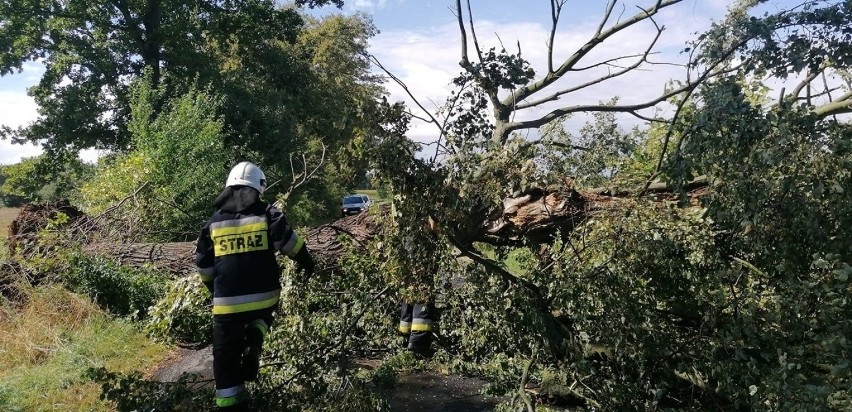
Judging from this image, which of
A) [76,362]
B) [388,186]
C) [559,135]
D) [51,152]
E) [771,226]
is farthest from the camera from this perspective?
[51,152]

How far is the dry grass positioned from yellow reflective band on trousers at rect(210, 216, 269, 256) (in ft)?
5.46

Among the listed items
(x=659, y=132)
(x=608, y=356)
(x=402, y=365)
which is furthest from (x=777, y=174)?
(x=402, y=365)

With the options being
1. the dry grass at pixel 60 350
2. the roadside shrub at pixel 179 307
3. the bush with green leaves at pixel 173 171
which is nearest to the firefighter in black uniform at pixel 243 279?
the roadside shrub at pixel 179 307

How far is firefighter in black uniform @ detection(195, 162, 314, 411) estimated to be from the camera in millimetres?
3568

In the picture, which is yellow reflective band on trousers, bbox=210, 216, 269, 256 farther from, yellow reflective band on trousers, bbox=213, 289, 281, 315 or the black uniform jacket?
yellow reflective band on trousers, bbox=213, 289, 281, 315

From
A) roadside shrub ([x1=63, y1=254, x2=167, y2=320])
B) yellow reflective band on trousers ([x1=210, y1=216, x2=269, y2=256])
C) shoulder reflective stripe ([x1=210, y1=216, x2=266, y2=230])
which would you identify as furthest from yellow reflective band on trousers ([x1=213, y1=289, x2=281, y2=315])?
roadside shrub ([x1=63, y1=254, x2=167, y2=320])

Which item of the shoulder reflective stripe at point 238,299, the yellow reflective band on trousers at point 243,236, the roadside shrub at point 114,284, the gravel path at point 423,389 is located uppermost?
the yellow reflective band on trousers at point 243,236

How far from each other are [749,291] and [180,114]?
10.8 metres

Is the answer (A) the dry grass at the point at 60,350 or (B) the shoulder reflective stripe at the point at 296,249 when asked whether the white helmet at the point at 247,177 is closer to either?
(B) the shoulder reflective stripe at the point at 296,249

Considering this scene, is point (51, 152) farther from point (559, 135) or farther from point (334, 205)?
point (559, 135)

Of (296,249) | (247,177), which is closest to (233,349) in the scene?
(296,249)

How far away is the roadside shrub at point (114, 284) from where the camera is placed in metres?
6.69

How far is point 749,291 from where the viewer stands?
2857 millimetres

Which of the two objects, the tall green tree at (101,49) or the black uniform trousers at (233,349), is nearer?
the black uniform trousers at (233,349)
